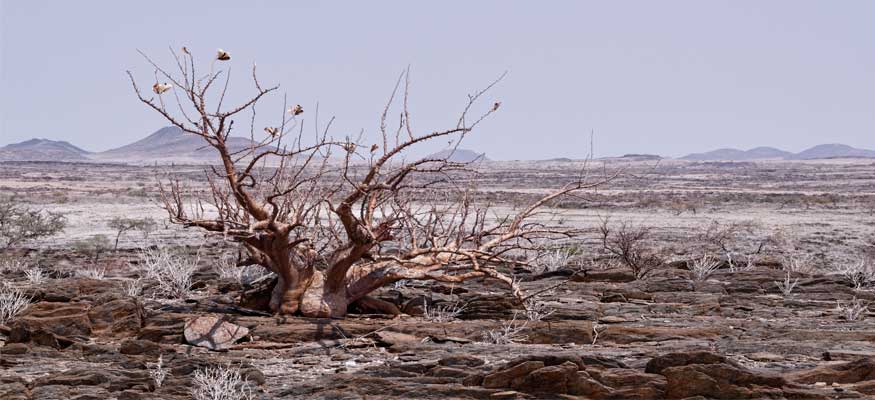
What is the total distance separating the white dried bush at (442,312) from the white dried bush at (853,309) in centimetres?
368

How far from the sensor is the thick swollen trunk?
9.23 meters

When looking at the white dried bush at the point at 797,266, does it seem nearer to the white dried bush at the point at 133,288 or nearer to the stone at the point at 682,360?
the stone at the point at 682,360

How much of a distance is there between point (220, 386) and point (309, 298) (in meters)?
3.05

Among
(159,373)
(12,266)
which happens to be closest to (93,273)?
(12,266)

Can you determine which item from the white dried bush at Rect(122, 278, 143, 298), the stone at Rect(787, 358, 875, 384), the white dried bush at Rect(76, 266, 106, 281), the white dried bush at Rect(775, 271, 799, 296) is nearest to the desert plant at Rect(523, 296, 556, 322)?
the stone at Rect(787, 358, 875, 384)

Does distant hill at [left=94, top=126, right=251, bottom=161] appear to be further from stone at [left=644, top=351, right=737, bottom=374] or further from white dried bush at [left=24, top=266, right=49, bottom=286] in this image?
stone at [left=644, top=351, right=737, bottom=374]

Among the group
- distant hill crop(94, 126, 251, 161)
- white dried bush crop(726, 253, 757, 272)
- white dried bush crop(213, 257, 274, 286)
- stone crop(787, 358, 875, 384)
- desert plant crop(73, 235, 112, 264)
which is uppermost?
distant hill crop(94, 126, 251, 161)

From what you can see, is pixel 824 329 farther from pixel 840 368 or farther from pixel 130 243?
pixel 130 243

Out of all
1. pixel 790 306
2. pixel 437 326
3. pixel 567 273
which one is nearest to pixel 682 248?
pixel 567 273

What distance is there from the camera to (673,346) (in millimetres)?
7832

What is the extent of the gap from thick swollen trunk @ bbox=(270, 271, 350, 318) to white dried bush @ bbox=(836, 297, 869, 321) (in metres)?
4.78

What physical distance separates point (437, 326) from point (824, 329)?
3.47 m

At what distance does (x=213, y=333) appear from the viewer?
830 centimetres

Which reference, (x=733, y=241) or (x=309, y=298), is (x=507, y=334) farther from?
(x=733, y=241)
